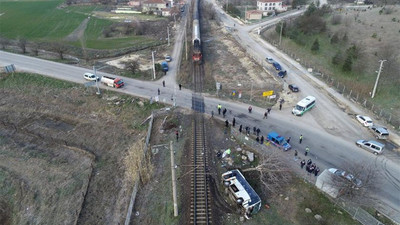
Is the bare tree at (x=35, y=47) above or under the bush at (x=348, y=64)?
above

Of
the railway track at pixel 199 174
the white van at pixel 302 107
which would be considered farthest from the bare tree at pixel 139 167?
the white van at pixel 302 107

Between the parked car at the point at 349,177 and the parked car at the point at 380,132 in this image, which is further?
the parked car at the point at 380,132

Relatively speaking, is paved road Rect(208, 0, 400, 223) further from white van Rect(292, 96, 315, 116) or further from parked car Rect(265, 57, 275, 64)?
parked car Rect(265, 57, 275, 64)

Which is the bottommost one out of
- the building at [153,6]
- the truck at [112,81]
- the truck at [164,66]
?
→ the truck at [112,81]

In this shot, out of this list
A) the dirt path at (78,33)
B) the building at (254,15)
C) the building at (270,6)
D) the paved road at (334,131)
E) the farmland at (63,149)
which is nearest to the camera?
the farmland at (63,149)

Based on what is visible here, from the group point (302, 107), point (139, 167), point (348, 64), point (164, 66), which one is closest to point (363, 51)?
point (348, 64)

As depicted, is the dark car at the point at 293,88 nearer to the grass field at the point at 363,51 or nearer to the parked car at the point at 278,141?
the grass field at the point at 363,51

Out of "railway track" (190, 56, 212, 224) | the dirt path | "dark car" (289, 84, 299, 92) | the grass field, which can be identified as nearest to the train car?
"railway track" (190, 56, 212, 224)

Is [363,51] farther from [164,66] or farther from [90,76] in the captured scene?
[90,76]
